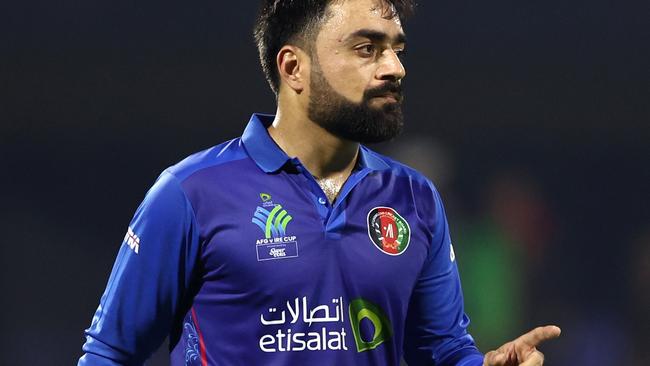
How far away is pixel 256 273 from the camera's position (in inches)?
69.5

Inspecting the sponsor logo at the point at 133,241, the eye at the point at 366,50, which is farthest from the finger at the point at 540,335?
the sponsor logo at the point at 133,241

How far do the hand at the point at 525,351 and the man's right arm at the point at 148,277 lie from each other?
21.6 inches

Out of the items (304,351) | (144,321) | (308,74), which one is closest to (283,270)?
(304,351)

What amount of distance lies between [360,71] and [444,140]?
267 centimetres

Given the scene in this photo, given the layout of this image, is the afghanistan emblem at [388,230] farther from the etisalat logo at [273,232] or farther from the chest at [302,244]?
the etisalat logo at [273,232]

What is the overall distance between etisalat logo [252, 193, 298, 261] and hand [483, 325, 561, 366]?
1.28ft

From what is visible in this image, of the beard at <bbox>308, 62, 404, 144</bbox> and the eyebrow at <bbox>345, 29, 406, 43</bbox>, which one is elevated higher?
the eyebrow at <bbox>345, 29, 406, 43</bbox>

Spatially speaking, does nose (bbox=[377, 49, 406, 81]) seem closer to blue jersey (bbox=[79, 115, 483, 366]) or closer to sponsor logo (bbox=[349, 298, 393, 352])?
blue jersey (bbox=[79, 115, 483, 366])

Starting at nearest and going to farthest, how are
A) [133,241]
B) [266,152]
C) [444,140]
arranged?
[133,241], [266,152], [444,140]

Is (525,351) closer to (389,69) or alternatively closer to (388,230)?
(388,230)

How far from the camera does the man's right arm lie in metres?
1.76

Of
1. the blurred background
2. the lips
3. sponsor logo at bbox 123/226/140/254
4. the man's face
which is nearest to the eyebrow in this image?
the man's face

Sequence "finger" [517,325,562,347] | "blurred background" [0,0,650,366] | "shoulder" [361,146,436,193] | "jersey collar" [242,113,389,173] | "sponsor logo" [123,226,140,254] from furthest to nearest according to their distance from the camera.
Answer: "blurred background" [0,0,650,366], "shoulder" [361,146,436,193], "jersey collar" [242,113,389,173], "sponsor logo" [123,226,140,254], "finger" [517,325,562,347]

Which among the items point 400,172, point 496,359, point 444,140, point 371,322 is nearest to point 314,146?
point 400,172
